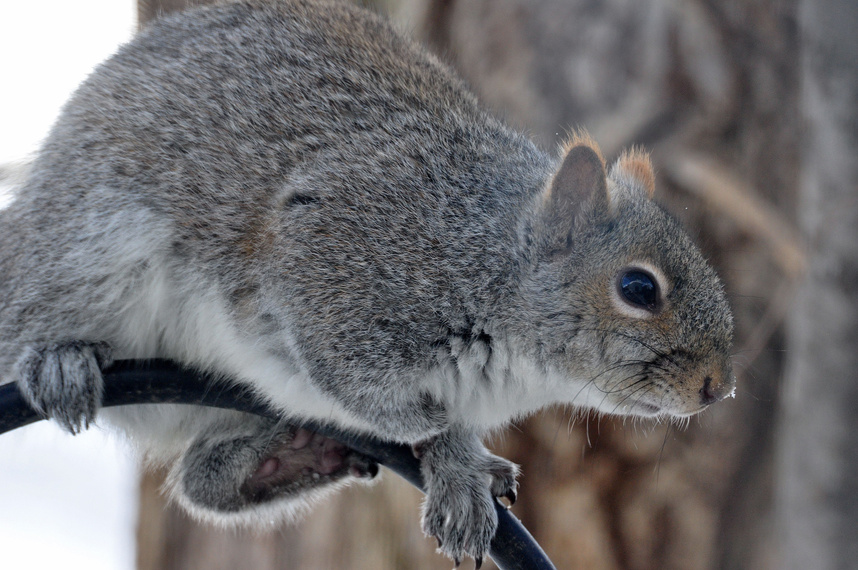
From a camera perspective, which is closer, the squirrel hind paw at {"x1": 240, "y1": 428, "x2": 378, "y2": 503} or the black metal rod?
the black metal rod

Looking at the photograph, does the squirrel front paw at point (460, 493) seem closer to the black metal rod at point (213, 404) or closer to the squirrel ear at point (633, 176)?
the black metal rod at point (213, 404)

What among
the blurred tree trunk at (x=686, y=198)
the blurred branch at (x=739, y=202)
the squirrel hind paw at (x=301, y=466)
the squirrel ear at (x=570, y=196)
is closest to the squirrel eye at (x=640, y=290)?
the squirrel ear at (x=570, y=196)

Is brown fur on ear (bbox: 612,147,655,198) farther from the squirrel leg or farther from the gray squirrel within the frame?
the squirrel leg

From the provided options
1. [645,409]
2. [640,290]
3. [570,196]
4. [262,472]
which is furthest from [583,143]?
[262,472]

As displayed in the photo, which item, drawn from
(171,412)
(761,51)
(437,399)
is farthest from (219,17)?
(761,51)

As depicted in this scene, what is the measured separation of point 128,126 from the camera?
201cm

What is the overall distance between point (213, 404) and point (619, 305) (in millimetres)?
933

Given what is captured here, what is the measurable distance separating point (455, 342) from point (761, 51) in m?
1.76

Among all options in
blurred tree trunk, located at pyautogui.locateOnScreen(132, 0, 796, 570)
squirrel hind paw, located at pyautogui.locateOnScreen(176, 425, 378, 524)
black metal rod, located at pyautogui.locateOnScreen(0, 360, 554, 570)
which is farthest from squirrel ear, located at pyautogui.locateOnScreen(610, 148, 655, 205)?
squirrel hind paw, located at pyautogui.locateOnScreen(176, 425, 378, 524)

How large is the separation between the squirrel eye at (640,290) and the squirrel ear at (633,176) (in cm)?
32

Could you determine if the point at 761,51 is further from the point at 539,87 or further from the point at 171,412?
the point at 171,412

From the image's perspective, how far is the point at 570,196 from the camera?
1.85 m

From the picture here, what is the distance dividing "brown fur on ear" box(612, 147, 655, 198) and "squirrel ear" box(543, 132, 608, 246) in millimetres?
355

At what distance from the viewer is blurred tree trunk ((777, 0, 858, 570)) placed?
8.04 ft
